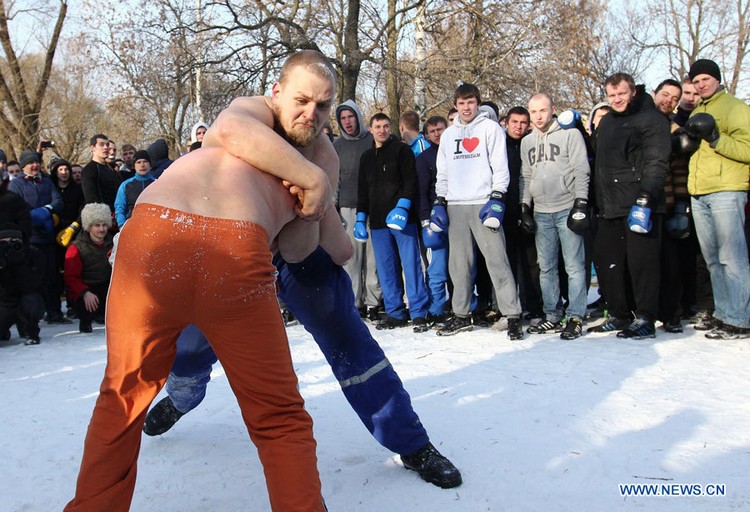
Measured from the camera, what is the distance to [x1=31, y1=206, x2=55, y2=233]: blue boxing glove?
709 cm

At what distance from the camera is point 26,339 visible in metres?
6.12

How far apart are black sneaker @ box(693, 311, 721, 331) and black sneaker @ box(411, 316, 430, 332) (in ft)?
7.99

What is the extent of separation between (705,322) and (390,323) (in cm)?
289

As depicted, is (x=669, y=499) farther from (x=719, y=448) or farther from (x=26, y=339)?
(x=26, y=339)

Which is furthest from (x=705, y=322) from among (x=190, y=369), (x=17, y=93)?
(x=17, y=93)

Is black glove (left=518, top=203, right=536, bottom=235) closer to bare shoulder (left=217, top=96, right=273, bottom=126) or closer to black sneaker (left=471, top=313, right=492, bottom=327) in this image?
black sneaker (left=471, top=313, right=492, bottom=327)

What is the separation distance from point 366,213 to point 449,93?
30.2 ft

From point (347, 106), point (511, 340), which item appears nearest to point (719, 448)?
point (511, 340)

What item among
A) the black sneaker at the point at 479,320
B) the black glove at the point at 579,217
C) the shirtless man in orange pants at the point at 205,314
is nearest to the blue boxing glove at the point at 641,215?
the black glove at the point at 579,217

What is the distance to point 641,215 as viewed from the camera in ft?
16.7

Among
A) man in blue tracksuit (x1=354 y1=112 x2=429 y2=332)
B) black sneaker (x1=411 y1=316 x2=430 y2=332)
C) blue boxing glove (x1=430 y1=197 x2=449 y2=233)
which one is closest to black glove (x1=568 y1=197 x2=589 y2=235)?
blue boxing glove (x1=430 y1=197 x2=449 y2=233)

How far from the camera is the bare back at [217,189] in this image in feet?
6.80

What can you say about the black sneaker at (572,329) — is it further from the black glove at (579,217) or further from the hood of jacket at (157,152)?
the hood of jacket at (157,152)

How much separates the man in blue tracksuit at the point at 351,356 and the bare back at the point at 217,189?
59 cm
